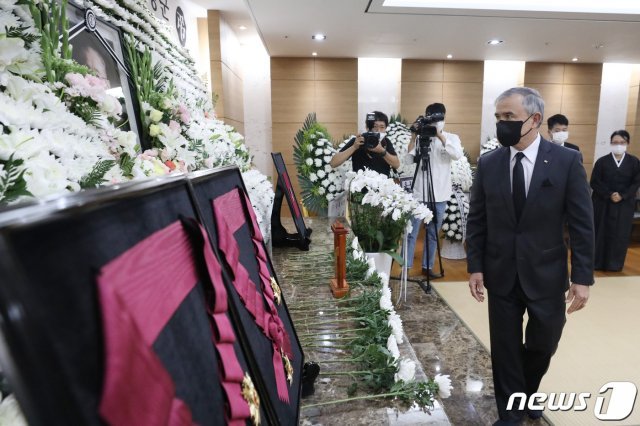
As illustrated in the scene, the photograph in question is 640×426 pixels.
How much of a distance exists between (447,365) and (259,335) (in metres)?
1.98

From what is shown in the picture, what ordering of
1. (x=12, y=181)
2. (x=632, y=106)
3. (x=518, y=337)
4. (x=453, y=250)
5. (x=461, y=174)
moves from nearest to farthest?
(x=12, y=181) → (x=518, y=337) → (x=461, y=174) → (x=453, y=250) → (x=632, y=106)

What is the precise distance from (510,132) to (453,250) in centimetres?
342

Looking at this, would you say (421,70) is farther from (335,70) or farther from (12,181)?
(12,181)

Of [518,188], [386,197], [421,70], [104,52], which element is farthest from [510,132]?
[421,70]

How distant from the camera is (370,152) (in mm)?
3334

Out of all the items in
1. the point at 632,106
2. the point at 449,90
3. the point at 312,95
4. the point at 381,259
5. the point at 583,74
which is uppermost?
the point at 583,74

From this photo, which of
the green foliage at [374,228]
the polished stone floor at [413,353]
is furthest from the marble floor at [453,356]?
the green foliage at [374,228]

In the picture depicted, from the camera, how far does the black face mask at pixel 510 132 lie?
1.70 metres

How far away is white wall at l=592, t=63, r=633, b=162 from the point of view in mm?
7895

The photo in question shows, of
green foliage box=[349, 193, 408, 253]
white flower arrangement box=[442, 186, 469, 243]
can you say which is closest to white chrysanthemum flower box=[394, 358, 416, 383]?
green foliage box=[349, 193, 408, 253]

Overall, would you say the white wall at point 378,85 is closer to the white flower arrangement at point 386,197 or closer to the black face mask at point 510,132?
the white flower arrangement at point 386,197

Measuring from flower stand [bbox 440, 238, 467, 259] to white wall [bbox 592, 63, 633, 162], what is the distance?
17.1 feet

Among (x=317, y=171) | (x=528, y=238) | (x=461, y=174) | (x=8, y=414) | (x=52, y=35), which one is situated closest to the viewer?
(x=8, y=414)

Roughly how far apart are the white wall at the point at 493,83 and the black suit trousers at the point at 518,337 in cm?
657
